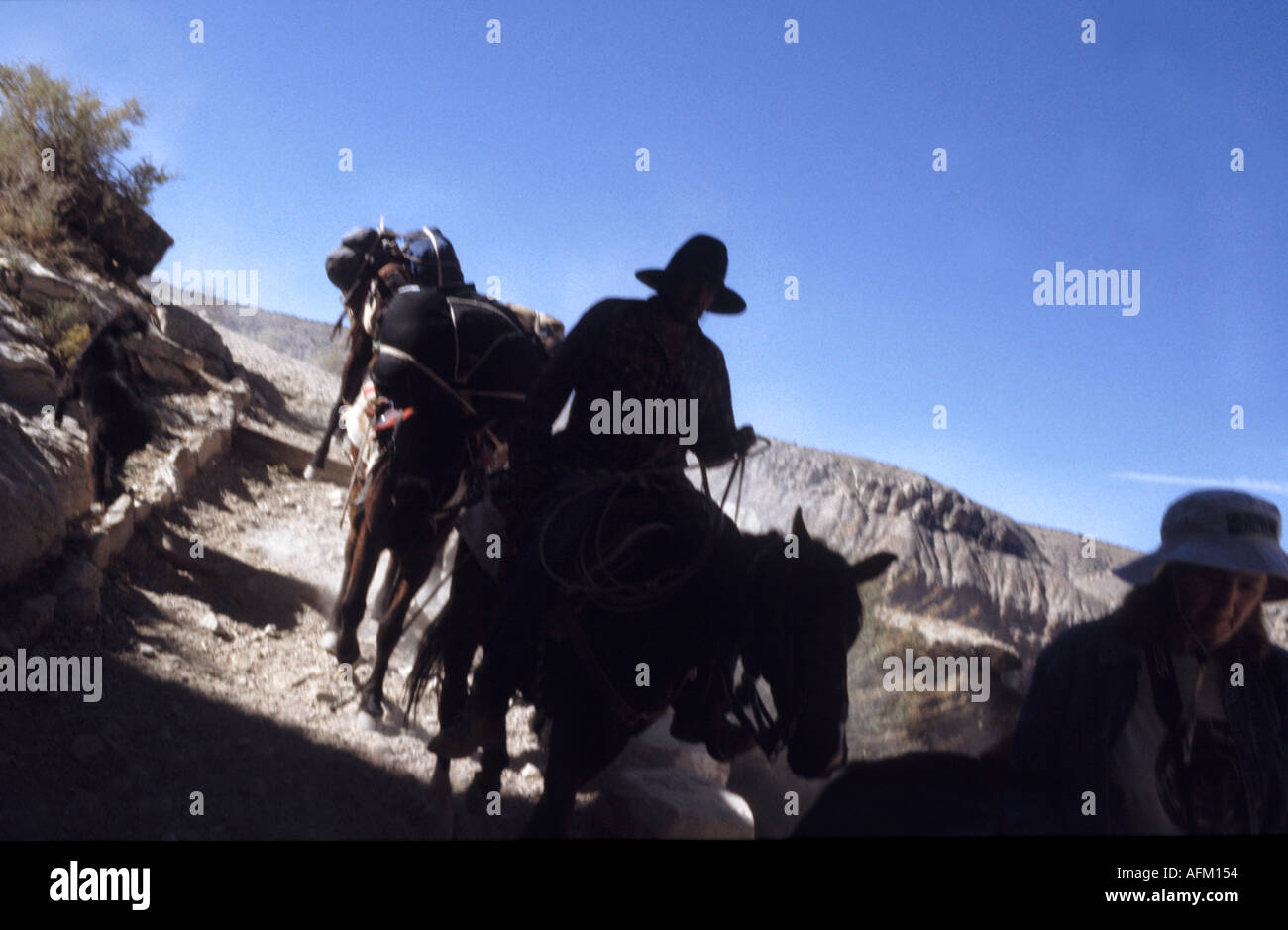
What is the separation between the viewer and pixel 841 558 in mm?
2500

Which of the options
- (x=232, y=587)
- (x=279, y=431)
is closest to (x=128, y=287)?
(x=279, y=431)

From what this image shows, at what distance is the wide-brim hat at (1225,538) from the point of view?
6.92ft

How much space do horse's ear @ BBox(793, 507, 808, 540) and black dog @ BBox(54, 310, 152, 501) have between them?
374 cm

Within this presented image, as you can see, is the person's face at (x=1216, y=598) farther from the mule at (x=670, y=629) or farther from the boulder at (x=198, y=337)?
the boulder at (x=198, y=337)

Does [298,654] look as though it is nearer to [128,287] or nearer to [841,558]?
[841,558]

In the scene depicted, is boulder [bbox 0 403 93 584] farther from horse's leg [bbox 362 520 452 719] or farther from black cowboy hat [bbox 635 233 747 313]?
black cowboy hat [bbox 635 233 747 313]

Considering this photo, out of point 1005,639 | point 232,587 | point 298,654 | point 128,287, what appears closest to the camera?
point 1005,639

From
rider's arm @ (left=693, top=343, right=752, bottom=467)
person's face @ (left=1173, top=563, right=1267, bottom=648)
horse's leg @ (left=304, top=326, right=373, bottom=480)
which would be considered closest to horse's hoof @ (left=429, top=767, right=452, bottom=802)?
rider's arm @ (left=693, top=343, right=752, bottom=467)

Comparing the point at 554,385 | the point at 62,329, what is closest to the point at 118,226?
the point at 62,329

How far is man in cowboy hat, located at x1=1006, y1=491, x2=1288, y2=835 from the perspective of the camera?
2219mm

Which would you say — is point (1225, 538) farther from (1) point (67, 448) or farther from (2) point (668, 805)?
(1) point (67, 448)
